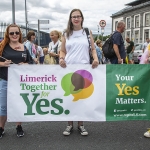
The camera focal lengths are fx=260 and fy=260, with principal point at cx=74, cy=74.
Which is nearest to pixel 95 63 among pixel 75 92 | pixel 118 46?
pixel 75 92

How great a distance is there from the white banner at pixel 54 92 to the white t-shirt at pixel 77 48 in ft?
0.43

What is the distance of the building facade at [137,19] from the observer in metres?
65.2

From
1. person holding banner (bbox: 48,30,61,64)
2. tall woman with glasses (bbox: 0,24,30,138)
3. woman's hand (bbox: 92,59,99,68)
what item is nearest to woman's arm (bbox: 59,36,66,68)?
woman's hand (bbox: 92,59,99,68)

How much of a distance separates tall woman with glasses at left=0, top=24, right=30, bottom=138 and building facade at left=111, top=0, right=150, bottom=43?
59.7 meters

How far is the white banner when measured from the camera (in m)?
4.00

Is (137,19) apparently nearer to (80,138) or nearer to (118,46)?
(118,46)

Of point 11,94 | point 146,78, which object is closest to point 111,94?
point 146,78

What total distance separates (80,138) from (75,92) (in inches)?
28.4

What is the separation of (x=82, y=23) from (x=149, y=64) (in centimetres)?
123

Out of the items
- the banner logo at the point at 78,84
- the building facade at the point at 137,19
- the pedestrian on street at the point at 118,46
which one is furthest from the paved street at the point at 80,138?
the building facade at the point at 137,19

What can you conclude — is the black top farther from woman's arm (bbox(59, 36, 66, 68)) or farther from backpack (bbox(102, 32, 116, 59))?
backpack (bbox(102, 32, 116, 59))

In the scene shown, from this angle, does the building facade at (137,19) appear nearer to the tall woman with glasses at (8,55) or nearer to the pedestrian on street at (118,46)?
the pedestrian on street at (118,46)

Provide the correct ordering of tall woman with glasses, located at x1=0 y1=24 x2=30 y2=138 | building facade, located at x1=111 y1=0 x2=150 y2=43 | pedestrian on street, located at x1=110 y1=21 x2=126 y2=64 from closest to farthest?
tall woman with glasses, located at x1=0 y1=24 x2=30 y2=138, pedestrian on street, located at x1=110 y1=21 x2=126 y2=64, building facade, located at x1=111 y1=0 x2=150 y2=43

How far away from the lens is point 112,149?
363 cm
